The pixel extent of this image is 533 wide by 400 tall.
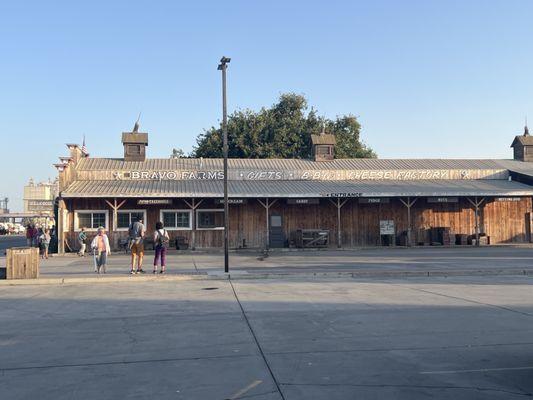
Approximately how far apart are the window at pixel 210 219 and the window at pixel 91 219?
5.22 m

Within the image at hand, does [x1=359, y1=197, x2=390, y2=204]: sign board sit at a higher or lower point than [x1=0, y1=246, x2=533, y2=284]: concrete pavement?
higher

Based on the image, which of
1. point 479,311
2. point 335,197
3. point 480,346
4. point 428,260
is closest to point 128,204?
point 335,197

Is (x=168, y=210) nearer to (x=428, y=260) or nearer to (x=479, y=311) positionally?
(x=428, y=260)

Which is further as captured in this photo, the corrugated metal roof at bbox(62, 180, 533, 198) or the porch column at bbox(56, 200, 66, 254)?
the corrugated metal roof at bbox(62, 180, 533, 198)

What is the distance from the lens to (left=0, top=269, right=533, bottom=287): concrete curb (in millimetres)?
14867

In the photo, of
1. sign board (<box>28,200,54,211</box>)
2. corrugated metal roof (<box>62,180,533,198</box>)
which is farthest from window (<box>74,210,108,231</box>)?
sign board (<box>28,200,54,211</box>)

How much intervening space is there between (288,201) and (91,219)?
35.9 feet

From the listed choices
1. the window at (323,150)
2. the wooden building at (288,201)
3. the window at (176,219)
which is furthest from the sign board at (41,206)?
the window at (176,219)

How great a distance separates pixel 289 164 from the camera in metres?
35.3

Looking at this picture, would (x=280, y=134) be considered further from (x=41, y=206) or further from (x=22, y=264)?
(x=41, y=206)

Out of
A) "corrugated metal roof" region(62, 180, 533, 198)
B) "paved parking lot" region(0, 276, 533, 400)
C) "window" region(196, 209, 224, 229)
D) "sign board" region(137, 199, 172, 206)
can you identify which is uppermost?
"corrugated metal roof" region(62, 180, 533, 198)

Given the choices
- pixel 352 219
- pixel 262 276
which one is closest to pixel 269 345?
pixel 262 276

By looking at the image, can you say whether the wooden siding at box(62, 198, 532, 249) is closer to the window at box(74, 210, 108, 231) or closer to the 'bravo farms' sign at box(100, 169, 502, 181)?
the window at box(74, 210, 108, 231)

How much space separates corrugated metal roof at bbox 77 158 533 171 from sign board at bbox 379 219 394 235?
5.48 m
